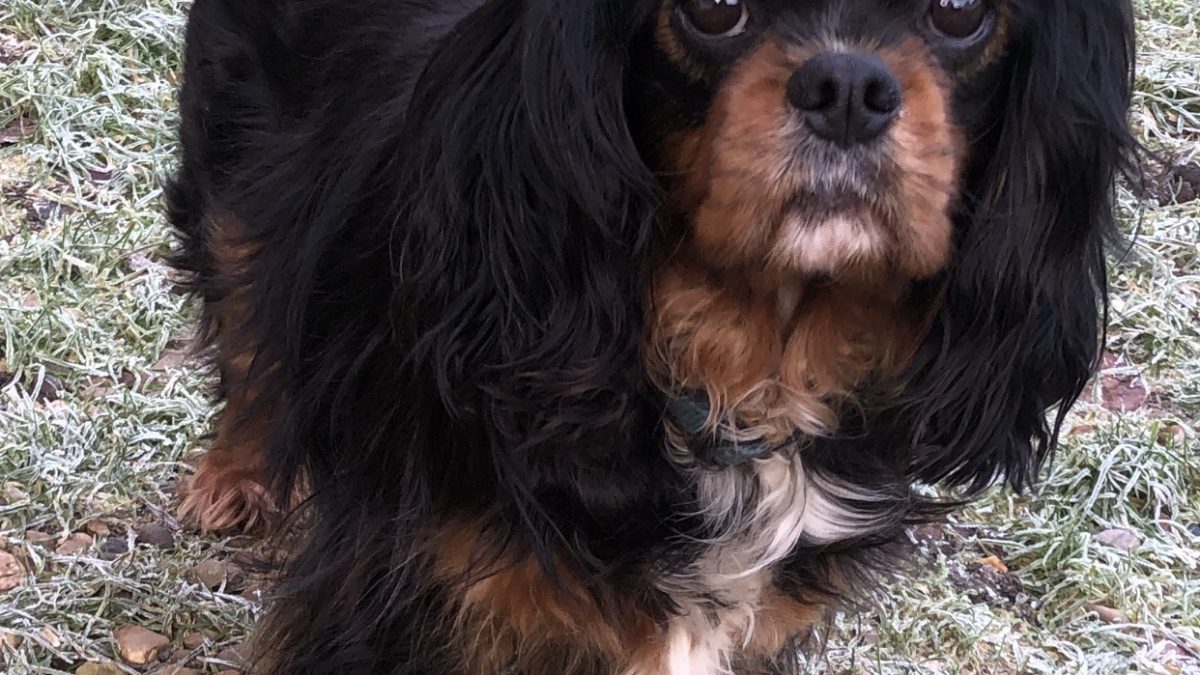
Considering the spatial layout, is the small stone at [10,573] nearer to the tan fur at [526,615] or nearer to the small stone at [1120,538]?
the tan fur at [526,615]

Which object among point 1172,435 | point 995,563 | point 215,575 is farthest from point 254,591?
point 1172,435

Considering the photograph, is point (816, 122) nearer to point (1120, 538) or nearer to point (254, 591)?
point (254, 591)

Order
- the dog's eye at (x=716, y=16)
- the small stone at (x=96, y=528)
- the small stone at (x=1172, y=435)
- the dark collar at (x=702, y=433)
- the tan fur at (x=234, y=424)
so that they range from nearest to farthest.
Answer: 1. the dog's eye at (x=716, y=16)
2. the dark collar at (x=702, y=433)
3. the tan fur at (x=234, y=424)
4. the small stone at (x=96, y=528)
5. the small stone at (x=1172, y=435)

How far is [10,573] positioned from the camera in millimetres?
2273

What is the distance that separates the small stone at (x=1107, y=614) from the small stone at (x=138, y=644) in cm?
157

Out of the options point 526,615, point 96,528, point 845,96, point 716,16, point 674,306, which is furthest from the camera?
point 96,528

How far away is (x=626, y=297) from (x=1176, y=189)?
263cm

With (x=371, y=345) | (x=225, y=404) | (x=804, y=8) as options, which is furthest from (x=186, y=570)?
(x=804, y=8)

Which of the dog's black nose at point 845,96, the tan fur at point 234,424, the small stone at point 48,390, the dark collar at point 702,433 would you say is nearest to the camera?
the dog's black nose at point 845,96

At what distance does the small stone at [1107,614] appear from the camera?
2.42 metres

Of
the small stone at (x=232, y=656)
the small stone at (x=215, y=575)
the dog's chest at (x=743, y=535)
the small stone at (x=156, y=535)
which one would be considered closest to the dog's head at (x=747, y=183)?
the dog's chest at (x=743, y=535)

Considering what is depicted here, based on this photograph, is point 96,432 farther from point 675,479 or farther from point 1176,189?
point 1176,189

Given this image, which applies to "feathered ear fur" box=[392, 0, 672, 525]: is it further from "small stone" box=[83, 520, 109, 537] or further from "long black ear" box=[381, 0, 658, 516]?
"small stone" box=[83, 520, 109, 537]

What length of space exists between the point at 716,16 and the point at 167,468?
1579 millimetres
